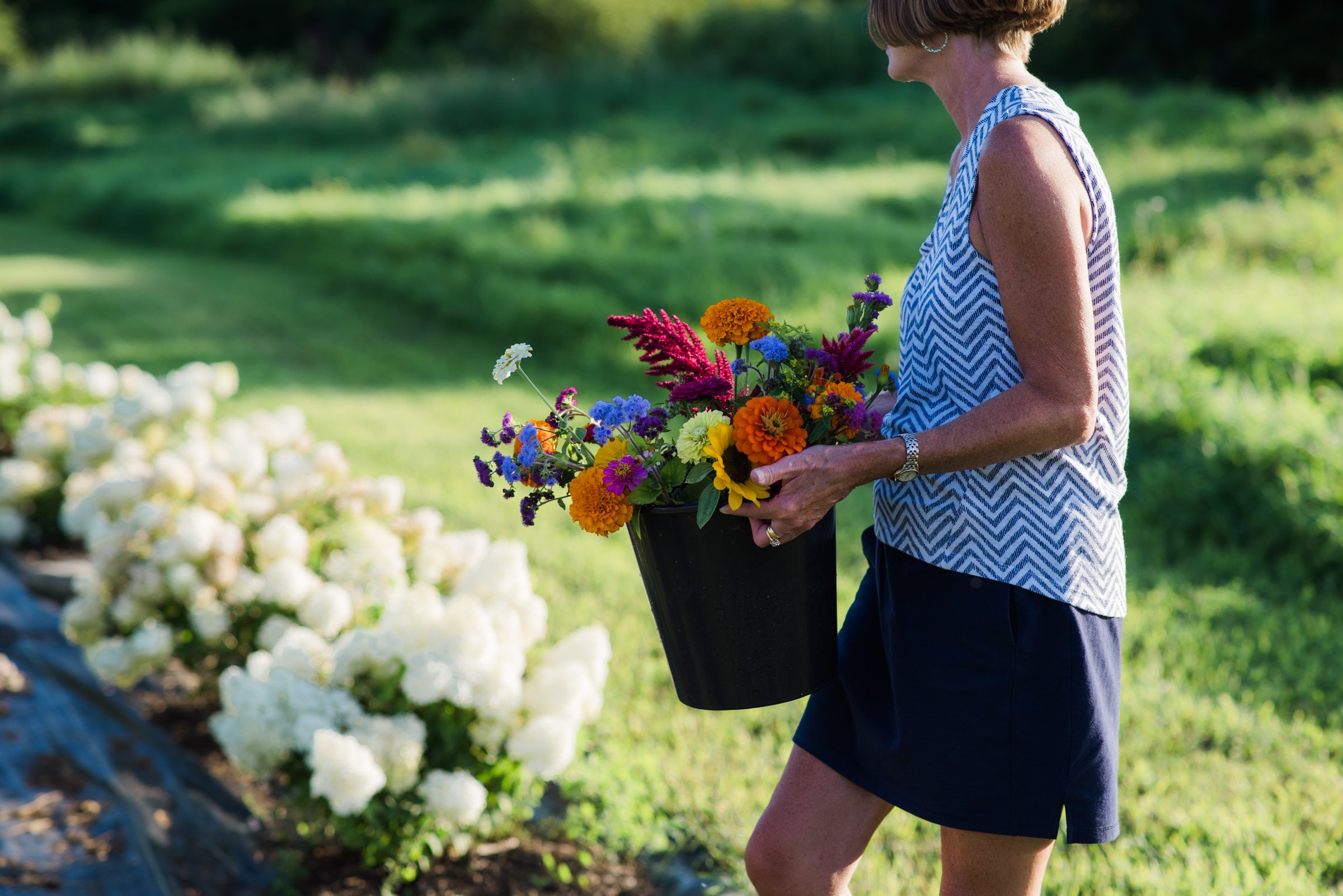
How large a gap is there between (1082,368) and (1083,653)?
1.29 ft

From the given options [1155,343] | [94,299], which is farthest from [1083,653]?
[94,299]

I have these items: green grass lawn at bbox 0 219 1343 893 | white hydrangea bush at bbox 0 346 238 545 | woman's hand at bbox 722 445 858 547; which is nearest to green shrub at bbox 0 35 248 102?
green grass lawn at bbox 0 219 1343 893

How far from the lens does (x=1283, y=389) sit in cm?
513

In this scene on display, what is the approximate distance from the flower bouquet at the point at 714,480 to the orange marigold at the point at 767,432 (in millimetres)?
14

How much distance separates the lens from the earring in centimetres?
158

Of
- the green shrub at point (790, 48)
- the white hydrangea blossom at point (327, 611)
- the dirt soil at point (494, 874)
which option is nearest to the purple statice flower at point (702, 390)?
the dirt soil at point (494, 874)

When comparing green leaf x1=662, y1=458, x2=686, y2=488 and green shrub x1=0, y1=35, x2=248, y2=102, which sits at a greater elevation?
green shrub x1=0, y1=35, x2=248, y2=102

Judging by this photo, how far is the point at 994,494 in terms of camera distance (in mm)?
1571

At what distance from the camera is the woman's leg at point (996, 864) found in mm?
1608

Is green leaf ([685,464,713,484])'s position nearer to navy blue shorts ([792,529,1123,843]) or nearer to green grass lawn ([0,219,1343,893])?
navy blue shorts ([792,529,1123,843])

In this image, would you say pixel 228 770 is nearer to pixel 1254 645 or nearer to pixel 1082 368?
pixel 1082 368

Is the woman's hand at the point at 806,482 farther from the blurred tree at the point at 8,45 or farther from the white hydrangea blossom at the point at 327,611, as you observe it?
the blurred tree at the point at 8,45

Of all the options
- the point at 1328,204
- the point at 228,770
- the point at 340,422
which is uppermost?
the point at 1328,204

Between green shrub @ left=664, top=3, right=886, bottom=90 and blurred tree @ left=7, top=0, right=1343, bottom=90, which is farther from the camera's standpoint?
green shrub @ left=664, top=3, right=886, bottom=90
